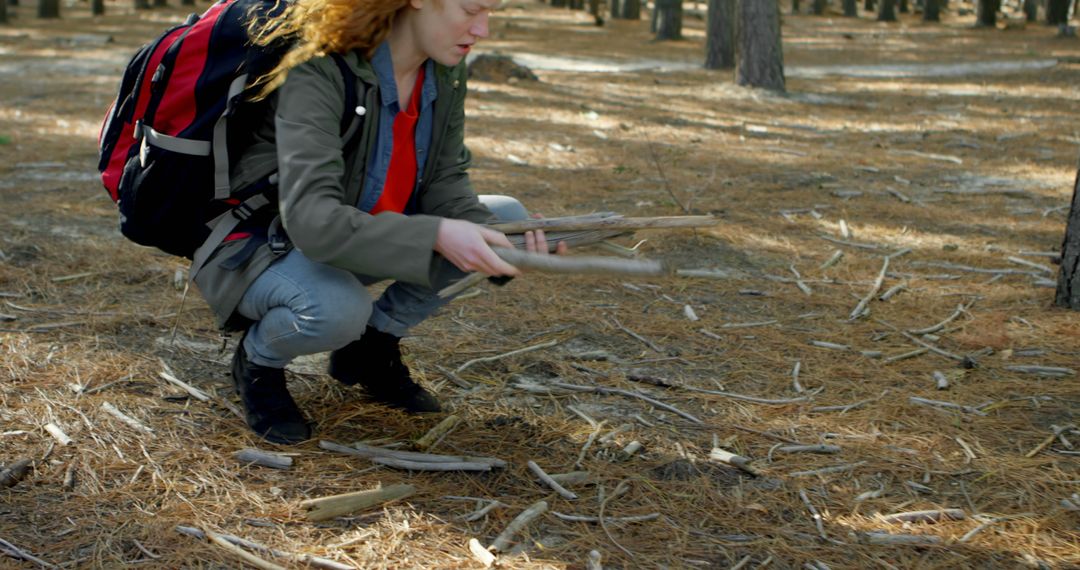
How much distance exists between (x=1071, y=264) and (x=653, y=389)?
2.18 m

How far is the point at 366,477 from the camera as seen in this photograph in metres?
3.09

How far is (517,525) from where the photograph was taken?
9.34 feet

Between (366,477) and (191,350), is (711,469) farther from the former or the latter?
(191,350)

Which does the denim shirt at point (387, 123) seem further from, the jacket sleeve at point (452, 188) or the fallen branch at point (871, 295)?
the fallen branch at point (871, 295)

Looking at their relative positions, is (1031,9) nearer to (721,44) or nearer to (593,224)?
(721,44)

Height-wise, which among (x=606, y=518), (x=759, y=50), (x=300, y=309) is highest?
(x=759, y=50)

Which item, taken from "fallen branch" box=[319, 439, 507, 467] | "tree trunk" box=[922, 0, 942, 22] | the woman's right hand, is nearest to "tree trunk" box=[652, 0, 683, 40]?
"tree trunk" box=[922, 0, 942, 22]

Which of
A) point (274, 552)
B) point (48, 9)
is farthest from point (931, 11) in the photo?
point (274, 552)

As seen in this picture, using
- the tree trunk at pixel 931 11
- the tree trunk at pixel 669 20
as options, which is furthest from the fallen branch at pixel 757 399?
the tree trunk at pixel 931 11

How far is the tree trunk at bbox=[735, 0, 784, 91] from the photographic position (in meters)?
12.6

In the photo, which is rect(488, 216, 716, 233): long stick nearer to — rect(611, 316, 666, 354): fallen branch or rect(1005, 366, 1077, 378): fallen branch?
rect(611, 316, 666, 354): fallen branch

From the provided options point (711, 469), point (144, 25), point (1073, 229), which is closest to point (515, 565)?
point (711, 469)

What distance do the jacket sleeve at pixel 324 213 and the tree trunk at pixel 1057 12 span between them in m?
24.1

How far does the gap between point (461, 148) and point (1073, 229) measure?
2.93m
